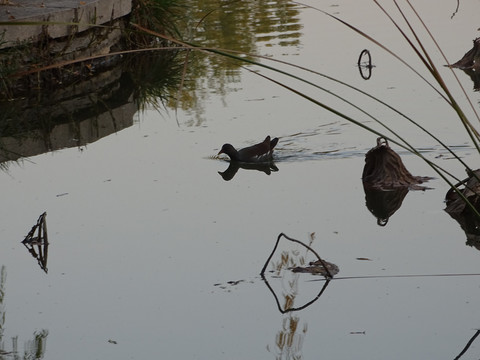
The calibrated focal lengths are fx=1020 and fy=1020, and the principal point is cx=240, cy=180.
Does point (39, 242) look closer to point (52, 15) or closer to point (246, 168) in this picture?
point (246, 168)

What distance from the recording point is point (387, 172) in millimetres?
6547

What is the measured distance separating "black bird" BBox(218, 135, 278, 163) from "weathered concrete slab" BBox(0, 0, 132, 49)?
2685 mm

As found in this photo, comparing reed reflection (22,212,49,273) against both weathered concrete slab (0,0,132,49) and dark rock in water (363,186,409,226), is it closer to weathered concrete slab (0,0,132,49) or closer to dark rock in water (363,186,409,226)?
dark rock in water (363,186,409,226)

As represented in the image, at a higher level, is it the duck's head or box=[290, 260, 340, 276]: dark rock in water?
box=[290, 260, 340, 276]: dark rock in water

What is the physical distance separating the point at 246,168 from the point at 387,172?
1.24 metres

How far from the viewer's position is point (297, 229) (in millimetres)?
5746

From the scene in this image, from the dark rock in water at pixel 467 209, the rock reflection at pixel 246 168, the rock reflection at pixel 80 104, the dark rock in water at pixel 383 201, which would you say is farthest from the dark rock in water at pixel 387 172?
the rock reflection at pixel 80 104

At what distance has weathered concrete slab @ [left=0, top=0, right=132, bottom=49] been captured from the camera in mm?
9227

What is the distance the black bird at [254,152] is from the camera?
24.0 ft

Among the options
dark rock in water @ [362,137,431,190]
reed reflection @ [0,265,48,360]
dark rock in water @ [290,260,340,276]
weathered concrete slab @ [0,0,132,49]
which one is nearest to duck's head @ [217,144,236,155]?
dark rock in water @ [362,137,431,190]

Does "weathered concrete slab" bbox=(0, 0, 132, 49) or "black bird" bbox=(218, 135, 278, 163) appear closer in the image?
"black bird" bbox=(218, 135, 278, 163)

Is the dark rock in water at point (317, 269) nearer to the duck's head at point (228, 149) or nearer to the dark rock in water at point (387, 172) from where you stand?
the dark rock in water at point (387, 172)

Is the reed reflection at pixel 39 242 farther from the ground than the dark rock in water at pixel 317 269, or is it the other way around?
the dark rock in water at pixel 317 269

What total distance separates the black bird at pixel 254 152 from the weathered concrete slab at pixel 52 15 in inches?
106
